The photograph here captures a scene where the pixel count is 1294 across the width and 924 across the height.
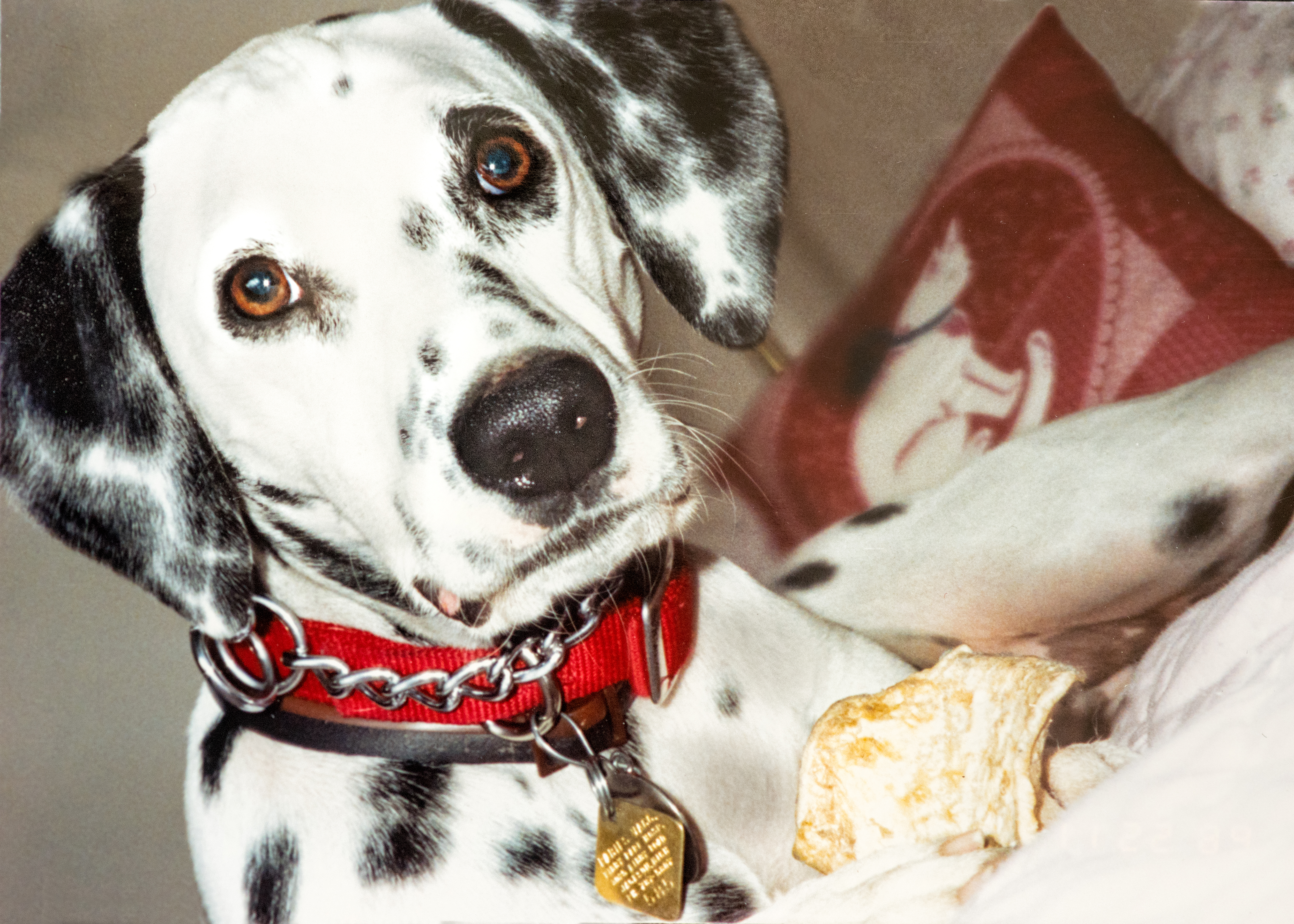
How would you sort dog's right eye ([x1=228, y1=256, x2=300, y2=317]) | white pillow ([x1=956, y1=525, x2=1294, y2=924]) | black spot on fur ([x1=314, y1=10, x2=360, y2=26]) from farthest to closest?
black spot on fur ([x1=314, y1=10, x2=360, y2=26]), dog's right eye ([x1=228, y1=256, x2=300, y2=317]), white pillow ([x1=956, y1=525, x2=1294, y2=924])

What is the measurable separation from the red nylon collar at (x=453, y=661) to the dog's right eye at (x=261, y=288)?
34 cm

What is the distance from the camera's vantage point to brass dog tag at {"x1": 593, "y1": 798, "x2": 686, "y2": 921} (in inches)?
40.0

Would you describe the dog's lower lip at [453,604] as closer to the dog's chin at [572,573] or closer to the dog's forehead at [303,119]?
the dog's chin at [572,573]

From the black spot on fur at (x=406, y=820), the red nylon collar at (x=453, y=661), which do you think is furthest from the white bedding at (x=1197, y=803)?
the black spot on fur at (x=406, y=820)

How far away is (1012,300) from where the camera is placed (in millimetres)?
1217

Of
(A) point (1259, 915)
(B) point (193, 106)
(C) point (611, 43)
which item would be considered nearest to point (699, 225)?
(C) point (611, 43)

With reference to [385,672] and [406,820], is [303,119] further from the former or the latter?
[406,820]

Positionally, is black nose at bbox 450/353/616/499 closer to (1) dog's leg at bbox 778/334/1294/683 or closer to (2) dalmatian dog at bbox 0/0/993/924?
(2) dalmatian dog at bbox 0/0/993/924

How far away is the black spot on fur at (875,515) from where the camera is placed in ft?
4.00

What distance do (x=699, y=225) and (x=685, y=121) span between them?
→ 0.40 feet

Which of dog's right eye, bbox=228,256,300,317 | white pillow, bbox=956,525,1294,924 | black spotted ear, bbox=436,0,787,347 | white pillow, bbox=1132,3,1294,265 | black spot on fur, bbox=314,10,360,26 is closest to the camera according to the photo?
white pillow, bbox=956,525,1294,924

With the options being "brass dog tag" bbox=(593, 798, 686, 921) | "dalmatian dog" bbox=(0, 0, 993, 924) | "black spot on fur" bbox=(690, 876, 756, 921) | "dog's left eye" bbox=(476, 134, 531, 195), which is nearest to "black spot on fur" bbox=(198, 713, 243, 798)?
"dalmatian dog" bbox=(0, 0, 993, 924)

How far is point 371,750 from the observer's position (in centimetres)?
102

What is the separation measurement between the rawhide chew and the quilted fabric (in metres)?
0.33
